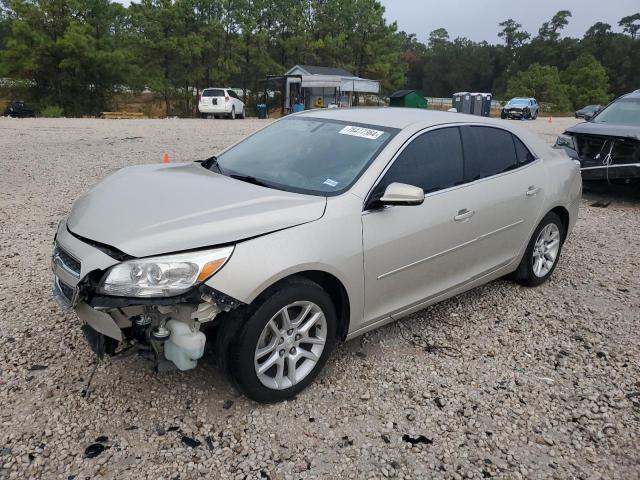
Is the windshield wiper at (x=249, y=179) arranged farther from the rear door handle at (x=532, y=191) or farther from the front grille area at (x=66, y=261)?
the rear door handle at (x=532, y=191)

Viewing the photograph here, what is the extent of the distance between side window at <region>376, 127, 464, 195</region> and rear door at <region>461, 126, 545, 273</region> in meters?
0.12

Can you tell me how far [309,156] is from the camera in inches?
139

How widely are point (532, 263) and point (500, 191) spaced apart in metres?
0.99

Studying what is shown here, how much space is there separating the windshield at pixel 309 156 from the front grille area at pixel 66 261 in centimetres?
120

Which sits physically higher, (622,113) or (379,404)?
(622,113)

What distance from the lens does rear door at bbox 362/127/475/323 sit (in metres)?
3.14

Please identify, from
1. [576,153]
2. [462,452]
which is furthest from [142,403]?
[576,153]

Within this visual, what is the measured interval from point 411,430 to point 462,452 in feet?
0.93

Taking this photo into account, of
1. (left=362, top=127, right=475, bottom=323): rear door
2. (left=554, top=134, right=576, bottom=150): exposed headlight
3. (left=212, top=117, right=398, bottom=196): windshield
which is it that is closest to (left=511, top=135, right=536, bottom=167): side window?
(left=362, top=127, right=475, bottom=323): rear door

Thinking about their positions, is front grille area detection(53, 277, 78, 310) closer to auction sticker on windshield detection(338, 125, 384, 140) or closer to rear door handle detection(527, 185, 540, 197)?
auction sticker on windshield detection(338, 125, 384, 140)

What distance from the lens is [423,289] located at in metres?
3.54

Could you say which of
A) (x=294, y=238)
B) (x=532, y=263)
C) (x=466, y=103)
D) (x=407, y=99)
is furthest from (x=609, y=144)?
(x=466, y=103)

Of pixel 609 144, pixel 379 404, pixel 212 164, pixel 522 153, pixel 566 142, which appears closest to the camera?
pixel 379 404

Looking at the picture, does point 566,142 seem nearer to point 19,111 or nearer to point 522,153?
point 522,153
